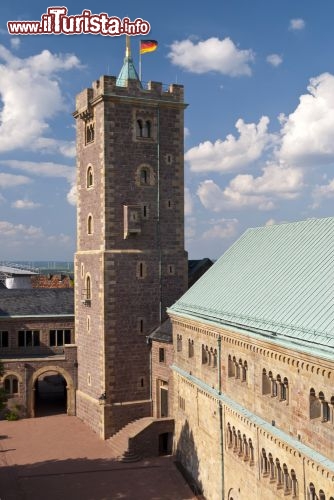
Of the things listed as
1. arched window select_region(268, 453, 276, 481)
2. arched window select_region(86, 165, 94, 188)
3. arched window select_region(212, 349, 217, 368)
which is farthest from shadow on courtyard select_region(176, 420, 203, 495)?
arched window select_region(86, 165, 94, 188)

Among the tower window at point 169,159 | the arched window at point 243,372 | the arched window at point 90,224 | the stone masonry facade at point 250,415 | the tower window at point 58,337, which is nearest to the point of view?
the stone masonry facade at point 250,415

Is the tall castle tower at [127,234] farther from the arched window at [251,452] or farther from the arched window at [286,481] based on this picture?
the arched window at [286,481]

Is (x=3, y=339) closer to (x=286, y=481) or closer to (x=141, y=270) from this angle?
(x=141, y=270)

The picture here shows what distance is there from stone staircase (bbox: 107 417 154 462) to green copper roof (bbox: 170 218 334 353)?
10.3m

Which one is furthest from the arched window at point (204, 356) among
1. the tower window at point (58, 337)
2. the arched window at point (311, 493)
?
the tower window at point (58, 337)

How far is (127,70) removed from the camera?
5203 cm

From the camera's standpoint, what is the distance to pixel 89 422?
50719 millimetres

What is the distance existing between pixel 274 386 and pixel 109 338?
71.8 feet

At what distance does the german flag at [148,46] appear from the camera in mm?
51531

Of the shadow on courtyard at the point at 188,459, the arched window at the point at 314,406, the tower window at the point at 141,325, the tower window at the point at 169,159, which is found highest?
the tower window at the point at 169,159

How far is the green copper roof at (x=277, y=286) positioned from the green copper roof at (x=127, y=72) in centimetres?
1926

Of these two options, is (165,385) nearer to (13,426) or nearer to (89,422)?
(89,422)

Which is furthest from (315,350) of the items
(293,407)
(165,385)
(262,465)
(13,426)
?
(13,426)

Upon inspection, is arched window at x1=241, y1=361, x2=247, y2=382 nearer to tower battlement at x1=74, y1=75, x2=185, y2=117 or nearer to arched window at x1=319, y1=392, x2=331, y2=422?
arched window at x1=319, y1=392, x2=331, y2=422
